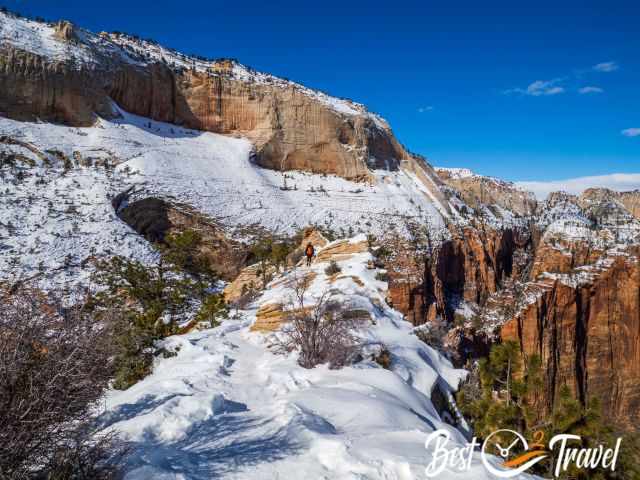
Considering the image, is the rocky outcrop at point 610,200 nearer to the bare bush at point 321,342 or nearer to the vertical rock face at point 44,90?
the bare bush at point 321,342

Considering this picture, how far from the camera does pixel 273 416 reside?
4891 millimetres

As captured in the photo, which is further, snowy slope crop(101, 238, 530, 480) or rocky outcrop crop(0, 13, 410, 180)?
rocky outcrop crop(0, 13, 410, 180)

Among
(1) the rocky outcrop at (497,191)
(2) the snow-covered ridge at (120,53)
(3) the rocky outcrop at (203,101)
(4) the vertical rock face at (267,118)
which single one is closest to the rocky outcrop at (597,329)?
(3) the rocky outcrop at (203,101)

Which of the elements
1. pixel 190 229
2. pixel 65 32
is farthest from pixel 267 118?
pixel 190 229

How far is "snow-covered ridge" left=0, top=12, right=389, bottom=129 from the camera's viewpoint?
27.7 meters

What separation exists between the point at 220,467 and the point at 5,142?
26.5 m

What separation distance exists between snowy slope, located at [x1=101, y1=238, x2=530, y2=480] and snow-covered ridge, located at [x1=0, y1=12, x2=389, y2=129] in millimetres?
27836

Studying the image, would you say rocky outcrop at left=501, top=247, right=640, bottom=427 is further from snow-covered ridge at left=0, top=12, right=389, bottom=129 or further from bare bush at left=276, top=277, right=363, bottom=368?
snow-covered ridge at left=0, top=12, right=389, bottom=129

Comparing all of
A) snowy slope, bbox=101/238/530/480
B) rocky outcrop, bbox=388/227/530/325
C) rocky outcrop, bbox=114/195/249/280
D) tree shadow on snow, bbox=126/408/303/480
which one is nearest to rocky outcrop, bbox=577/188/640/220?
rocky outcrop, bbox=388/227/530/325

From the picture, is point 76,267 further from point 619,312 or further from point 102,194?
point 619,312

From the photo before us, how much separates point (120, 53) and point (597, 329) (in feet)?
128

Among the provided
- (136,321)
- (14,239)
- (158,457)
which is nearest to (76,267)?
(14,239)

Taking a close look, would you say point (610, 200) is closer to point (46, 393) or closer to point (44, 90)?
point (44, 90)

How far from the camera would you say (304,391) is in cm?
604
